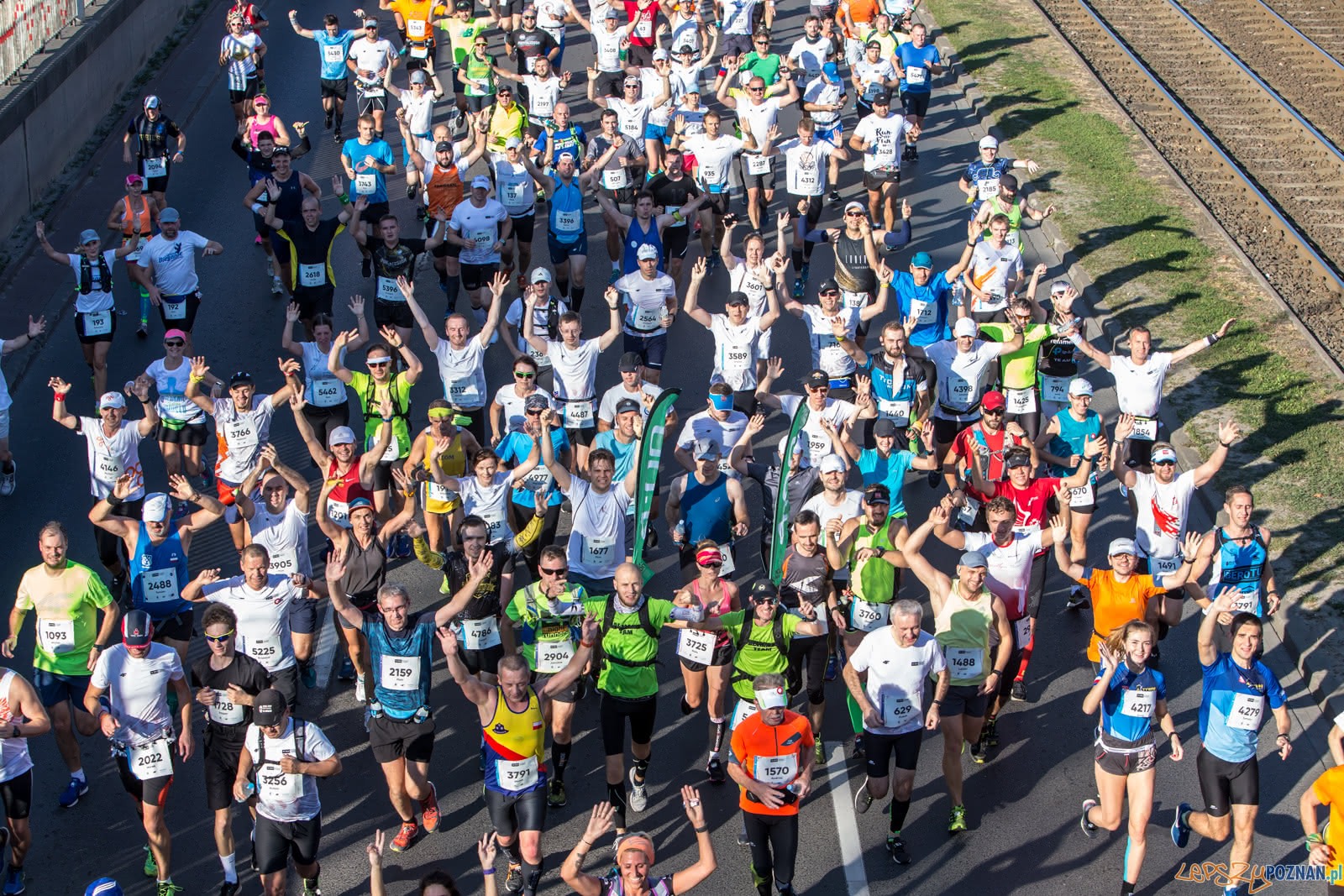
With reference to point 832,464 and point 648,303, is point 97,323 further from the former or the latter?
point 832,464

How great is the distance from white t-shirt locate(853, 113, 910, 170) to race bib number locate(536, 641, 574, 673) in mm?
9874

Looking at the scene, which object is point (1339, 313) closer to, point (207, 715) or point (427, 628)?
point (427, 628)

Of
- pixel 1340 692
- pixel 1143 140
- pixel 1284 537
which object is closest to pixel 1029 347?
pixel 1284 537

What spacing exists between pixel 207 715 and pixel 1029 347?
25.4 feet

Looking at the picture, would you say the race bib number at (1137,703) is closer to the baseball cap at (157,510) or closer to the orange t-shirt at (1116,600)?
the orange t-shirt at (1116,600)

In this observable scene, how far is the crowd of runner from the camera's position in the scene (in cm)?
915

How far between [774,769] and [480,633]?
2578 mm

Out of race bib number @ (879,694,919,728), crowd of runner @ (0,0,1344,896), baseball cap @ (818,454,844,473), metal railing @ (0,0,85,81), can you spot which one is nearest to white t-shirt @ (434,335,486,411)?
crowd of runner @ (0,0,1344,896)

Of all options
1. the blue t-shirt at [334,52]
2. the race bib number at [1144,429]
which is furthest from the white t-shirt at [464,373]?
the blue t-shirt at [334,52]

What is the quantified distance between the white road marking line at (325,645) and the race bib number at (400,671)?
173cm

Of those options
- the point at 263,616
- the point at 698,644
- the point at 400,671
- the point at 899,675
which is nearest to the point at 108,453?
the point at 263,616

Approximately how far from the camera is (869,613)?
10547mm

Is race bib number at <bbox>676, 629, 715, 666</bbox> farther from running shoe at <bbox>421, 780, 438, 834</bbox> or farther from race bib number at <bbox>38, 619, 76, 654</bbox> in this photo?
race bib number at <bbox>38, 619, 76, 654</bbox>

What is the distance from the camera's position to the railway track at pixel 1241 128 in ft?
62.5
